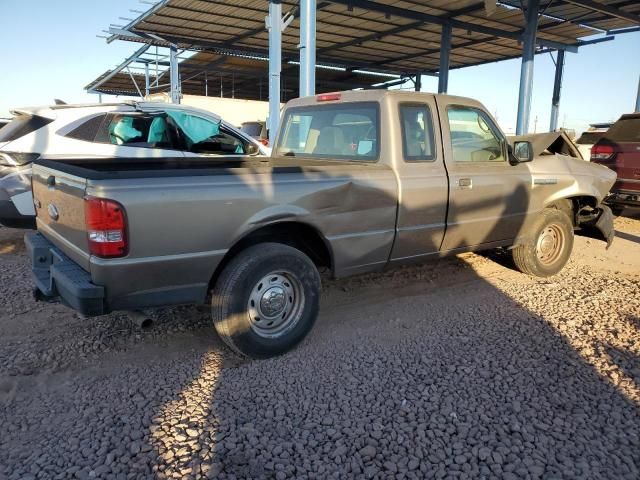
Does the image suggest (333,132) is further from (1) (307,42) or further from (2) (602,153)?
(2) (602,153)

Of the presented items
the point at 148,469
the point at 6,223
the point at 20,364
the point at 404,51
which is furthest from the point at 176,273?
the point at 404,51

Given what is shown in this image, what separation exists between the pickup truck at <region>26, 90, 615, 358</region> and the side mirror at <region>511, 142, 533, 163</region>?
0.02 m

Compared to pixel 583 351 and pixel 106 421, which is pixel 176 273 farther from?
pixel 583 351

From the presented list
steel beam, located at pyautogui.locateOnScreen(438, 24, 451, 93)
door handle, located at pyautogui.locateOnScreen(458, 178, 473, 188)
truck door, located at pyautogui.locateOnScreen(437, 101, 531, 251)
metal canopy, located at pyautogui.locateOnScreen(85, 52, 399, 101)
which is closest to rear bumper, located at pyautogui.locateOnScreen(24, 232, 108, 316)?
truck door, located at pyautogui.locateOnScreen(437, 101, 531, 251)

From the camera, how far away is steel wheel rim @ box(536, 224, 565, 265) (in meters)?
5.57

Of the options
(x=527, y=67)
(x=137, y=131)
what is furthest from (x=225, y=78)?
(x=137, y=131)

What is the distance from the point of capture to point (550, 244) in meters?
5.66

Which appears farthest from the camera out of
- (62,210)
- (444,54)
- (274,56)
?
(444,54)

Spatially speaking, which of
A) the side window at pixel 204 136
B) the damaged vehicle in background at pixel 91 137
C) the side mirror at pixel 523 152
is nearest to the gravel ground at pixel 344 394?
the side mirror at pixel 523 152

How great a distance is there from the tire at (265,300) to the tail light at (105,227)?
0.75 m

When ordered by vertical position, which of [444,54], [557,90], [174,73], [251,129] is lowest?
[251,129]

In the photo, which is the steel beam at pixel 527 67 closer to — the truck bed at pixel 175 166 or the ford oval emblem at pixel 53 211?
the truck bed at pixel 175 166

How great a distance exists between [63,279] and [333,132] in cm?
271

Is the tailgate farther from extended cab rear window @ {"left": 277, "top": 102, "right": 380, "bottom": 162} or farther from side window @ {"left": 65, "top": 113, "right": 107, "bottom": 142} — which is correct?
side window @ {"left": 65, "top": 113, "right": 107, "bottom": 142}
